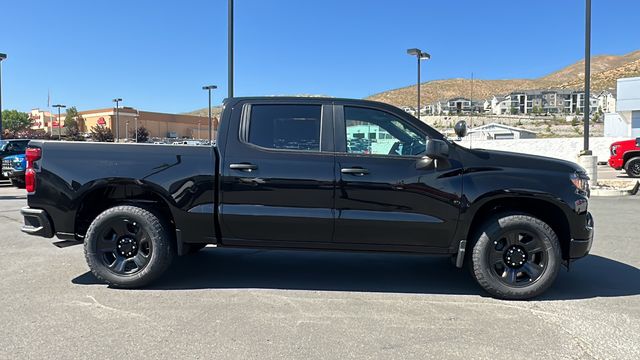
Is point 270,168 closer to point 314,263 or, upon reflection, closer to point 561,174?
point 314,263

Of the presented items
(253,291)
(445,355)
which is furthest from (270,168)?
(445,355)

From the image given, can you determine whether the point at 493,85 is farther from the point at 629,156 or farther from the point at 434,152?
the point at 434,152

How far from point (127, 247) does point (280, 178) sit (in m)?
1.82

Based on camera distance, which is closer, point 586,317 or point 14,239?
point 586,317

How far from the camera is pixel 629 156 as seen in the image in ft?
61.8

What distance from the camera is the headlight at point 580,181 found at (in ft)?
15.5

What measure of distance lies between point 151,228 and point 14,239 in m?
4.08

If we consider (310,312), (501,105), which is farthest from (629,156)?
(501,105)

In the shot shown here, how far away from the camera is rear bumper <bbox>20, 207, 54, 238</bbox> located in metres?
5.04

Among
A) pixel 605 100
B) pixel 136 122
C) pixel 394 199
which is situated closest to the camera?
pixel 394 199

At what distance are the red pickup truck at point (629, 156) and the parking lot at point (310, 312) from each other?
14629 mm

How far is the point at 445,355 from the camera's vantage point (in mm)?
3516

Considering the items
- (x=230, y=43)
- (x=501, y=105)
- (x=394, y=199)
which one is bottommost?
(x=394, y=199)

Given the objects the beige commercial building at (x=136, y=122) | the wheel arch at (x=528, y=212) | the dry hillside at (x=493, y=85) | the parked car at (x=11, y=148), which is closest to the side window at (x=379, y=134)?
the wheel arch at (x=528, y=212)
